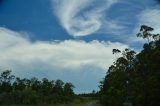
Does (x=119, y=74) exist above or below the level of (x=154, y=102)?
above

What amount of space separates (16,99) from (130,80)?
48.8 metres

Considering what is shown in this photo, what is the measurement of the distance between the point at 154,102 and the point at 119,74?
16762mm

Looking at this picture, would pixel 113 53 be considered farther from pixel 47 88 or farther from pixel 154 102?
pixel 47 88

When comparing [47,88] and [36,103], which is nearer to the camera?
[36,103]

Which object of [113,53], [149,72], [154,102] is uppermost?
[113,53]

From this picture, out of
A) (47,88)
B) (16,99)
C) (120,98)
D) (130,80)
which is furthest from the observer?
(47,88)

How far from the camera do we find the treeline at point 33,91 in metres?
104

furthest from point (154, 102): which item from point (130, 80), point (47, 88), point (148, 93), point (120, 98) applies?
point (47, 88)

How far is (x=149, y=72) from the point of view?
167 feet

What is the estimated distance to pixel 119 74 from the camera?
221 ft

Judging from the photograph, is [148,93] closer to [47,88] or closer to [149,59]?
[149,59]

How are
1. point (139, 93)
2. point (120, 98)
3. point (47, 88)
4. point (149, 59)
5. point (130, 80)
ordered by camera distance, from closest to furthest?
point (149, 59) < point (139, 93) < point (130, 80) < point (120, 98) < point (47, 88)

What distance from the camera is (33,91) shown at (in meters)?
109

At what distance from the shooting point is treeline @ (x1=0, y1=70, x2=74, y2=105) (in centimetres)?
10419
